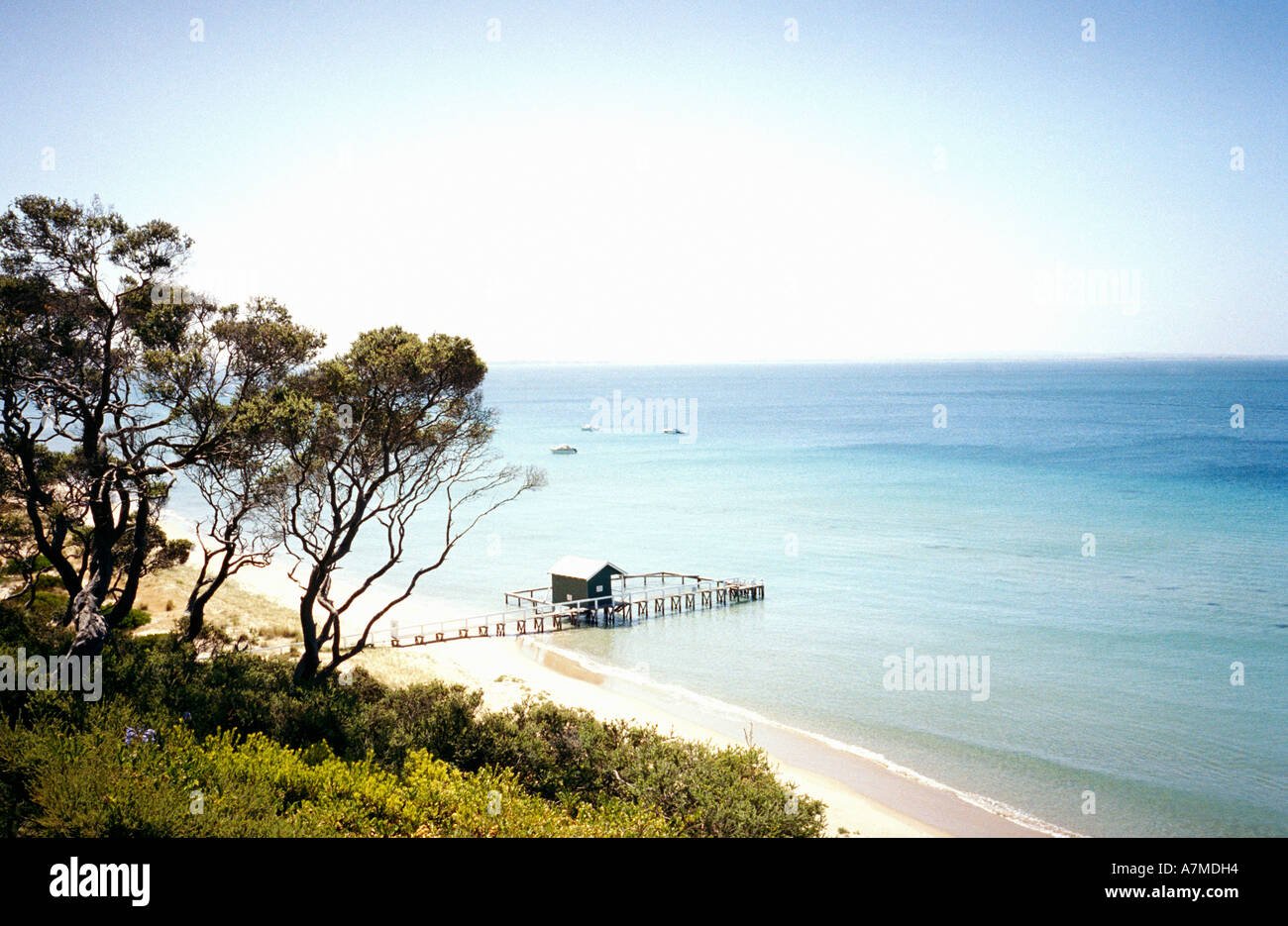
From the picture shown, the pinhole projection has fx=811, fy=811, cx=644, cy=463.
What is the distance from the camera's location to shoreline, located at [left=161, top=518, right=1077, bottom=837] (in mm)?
19219

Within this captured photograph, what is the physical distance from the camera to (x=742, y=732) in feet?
83.0

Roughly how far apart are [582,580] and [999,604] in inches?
809

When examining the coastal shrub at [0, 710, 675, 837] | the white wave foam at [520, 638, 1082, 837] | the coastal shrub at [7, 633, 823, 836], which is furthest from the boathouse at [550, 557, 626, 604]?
the coastal shrub at [0, 710, 675, 837]

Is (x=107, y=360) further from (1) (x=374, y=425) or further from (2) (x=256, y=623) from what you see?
(2) (x=256, y=623)

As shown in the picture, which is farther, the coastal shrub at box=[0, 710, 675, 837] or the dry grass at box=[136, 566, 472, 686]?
the dry grass at box=[136, 566, 472, 686]

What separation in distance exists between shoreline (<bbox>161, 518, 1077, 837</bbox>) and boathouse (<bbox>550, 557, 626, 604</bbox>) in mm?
3702

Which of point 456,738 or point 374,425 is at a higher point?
point 374,425

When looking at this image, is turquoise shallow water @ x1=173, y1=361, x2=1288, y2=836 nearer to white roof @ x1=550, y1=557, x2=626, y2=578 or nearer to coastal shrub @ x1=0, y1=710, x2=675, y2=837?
white roof @ x1=550, y1=557, x2=626, y2=578

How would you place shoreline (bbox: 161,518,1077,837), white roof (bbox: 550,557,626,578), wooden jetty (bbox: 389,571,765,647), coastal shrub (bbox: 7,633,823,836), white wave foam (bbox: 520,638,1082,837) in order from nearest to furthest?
coastal shrub (bbox: 7,633,823,836) → shoreline (bbox: 161,518,1077,837) → white wave foam (bbox: 520,638,1082,837) → wooden jetty (bbox: 389,571,765,647) → white roof (bbox: 550,557,626,578)

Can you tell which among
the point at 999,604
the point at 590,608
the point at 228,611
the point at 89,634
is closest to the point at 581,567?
the point at 590,608

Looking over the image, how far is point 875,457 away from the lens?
103 metres
